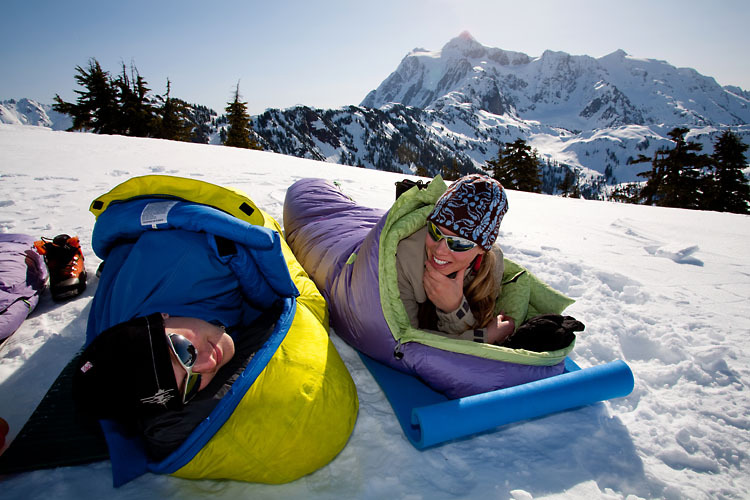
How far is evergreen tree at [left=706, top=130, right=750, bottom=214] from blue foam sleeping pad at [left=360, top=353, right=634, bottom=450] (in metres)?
25.5

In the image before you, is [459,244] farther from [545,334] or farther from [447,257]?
[545,334]

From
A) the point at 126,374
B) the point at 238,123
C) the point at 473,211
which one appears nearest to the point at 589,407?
the point at 473,211

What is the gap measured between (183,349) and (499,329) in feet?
5.93

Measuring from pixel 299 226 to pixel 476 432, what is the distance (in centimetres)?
247

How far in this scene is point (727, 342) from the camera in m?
2.60

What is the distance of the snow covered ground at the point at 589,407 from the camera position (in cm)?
158

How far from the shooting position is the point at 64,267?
9.20ft

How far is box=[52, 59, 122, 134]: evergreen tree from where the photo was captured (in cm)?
2219

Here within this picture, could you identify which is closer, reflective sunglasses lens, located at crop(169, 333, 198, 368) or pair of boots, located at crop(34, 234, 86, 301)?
reflective sunglasses lens, located at crop(169, 333, 198, 368)

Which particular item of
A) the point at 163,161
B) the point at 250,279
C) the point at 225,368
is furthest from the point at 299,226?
the point at 163,161

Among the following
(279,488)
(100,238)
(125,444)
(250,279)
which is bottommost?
(279,488)

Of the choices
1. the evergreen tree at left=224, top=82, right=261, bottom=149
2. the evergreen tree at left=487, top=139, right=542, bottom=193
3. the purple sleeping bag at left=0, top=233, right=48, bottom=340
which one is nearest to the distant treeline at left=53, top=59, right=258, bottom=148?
the evergreen tree at left=224, top=82, right=261, bottom=149

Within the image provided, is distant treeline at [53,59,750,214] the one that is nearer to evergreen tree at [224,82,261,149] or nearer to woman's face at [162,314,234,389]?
evergreen tree at [224,82,261,149]

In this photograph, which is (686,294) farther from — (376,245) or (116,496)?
(116,496)
